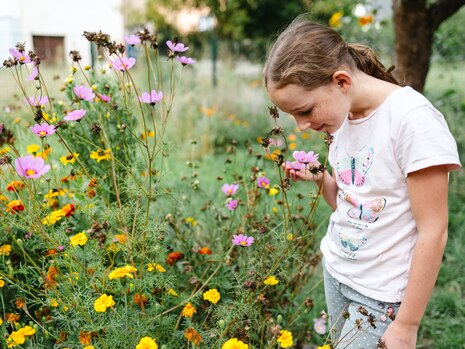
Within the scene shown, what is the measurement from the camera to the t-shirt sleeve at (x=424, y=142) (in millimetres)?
1177

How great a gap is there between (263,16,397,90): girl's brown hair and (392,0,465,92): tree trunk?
140cm

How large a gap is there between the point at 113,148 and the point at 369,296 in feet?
3.88

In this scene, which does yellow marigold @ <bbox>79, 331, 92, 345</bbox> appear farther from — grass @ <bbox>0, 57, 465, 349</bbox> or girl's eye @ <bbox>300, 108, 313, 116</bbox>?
girl's eye @ <bbox>300, 108, 313, 116</bbox>

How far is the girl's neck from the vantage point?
1.36 metres

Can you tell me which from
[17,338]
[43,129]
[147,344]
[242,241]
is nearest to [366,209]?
[242,241]

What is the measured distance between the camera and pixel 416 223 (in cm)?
128

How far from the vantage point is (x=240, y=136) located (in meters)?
5.71

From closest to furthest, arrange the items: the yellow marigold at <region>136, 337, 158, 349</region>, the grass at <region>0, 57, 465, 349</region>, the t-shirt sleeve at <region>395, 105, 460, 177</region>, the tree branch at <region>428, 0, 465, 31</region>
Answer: the t-shirt sleeve at <region>395, 105, 460, 177</region> → the yellow marigold at <region>136, 337, 158, 349</region> → the grass at <region>0, 57, 465, 349</region> → the tree branch at <region>428, 0, 465, 31</region>

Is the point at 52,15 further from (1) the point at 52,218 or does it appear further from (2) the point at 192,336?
(2) the point at 192,336

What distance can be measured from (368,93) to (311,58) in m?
0.18

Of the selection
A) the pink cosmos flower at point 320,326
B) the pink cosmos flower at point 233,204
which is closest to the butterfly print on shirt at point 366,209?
the pink cosmos flower at point 233,204

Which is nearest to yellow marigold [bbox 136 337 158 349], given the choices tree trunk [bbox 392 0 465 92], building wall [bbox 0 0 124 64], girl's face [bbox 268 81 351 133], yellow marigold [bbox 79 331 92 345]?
yellow marigold [bbox 79 331 92 345]

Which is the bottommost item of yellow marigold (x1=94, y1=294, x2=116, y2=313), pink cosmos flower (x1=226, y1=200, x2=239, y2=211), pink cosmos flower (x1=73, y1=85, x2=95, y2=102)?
yellow marigold (x1=94, y1=294, x2=116, y2=313)

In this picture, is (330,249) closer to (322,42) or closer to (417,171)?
(417,171)
